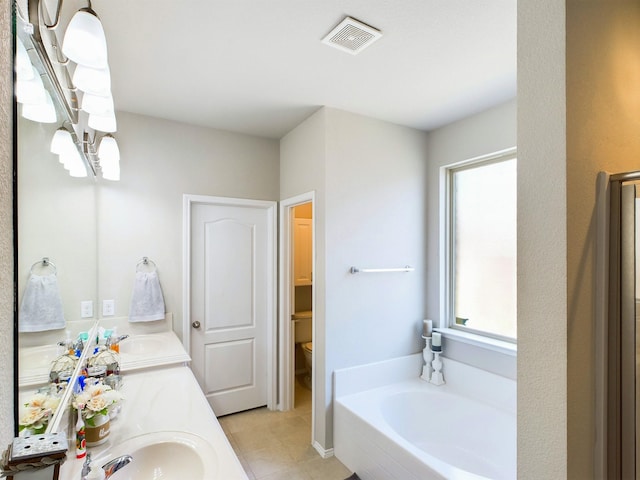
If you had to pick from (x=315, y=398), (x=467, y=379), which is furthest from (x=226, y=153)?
(x=467, y=379)

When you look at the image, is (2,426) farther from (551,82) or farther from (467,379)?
(467,379)

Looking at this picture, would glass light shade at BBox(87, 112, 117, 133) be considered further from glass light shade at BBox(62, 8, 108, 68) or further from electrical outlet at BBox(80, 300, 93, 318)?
electrical outlet at BBox(80, 300, 93, 318)

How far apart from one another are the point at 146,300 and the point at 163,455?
60.8 inches

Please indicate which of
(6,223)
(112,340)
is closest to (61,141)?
(6,223)

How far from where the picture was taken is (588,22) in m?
1.00

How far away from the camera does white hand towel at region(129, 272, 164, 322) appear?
2535 millimetres

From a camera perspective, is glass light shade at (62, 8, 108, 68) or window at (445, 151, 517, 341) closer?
glass light shade at (62, 8, 108, 68)

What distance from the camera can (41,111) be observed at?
0.91 metres

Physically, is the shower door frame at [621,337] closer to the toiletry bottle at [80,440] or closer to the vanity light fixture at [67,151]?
the toiletry bottle at [80,440]

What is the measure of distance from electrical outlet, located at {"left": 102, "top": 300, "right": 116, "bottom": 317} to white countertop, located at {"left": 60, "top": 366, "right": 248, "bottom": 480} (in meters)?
0.74

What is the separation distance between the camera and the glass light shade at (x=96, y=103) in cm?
130

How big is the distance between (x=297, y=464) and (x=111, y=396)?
1.55 m

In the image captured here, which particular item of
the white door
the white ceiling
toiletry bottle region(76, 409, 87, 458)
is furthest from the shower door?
the white door

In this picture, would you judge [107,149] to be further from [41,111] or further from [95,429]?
[95,429]
